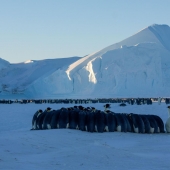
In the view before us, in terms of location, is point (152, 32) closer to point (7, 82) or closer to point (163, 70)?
point (163, 70)

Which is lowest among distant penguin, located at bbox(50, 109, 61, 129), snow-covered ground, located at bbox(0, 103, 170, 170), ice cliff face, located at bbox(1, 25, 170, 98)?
snow-covered ground, located at bbox(0, 103, 170, 170)

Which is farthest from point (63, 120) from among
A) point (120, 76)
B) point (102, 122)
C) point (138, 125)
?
point (120, 76)

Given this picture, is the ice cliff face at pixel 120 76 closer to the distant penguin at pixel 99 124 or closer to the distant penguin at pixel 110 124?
the distant penguin at pixel 110 124

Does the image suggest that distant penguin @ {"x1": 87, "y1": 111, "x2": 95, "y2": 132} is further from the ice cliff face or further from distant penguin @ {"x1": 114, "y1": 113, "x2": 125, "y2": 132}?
the ice cliff face

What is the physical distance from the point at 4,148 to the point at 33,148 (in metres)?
0.46

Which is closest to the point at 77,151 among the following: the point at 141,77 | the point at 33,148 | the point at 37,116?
the point at 33,148

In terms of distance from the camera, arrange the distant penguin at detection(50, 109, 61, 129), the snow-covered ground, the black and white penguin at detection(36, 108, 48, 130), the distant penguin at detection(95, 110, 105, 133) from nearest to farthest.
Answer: the snow-covered ground, the distant penguin at detection(95, 110, 105, 133), the distant penguin at detection(50, 109, 61, 129), the black and white penguin at detection(36, 108, 48, 130)

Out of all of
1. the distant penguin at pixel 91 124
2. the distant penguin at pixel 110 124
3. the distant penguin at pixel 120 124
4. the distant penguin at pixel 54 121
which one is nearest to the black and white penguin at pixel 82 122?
the distant penguin at pixel 91 124

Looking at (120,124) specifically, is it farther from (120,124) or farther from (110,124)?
(110,124)

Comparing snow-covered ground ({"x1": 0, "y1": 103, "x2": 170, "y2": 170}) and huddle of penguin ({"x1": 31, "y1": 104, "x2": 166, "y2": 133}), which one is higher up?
huddle of penguin ({"x1": 31, "y1": 104, "x2": 166, "y2": 133})

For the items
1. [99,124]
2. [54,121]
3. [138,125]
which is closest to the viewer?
[99,124]

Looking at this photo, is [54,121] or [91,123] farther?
[54,121]

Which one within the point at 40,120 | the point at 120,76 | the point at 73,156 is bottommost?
the point at 73,156

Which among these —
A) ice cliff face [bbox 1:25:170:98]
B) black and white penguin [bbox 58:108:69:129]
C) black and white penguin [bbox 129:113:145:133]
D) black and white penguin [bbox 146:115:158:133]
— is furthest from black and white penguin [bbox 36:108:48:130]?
ice cliff face [bbox 1:25:170:98]
